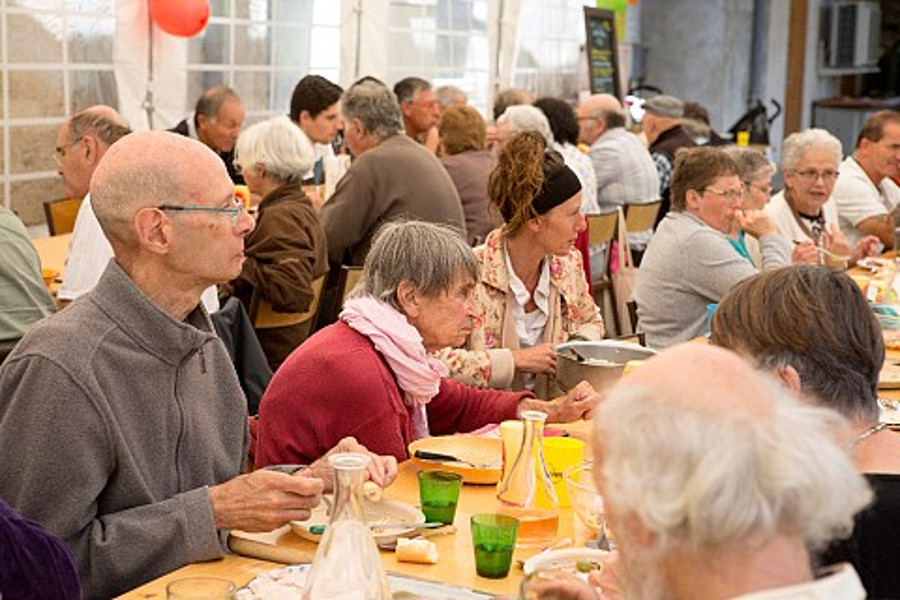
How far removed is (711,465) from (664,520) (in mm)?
72

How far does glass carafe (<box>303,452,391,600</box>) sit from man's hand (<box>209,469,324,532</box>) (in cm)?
53

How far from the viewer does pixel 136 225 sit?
9.16 feet

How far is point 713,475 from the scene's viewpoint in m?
1.44

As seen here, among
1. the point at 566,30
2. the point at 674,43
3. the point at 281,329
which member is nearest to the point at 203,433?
the point at 281,329

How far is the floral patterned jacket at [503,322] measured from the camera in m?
4.22

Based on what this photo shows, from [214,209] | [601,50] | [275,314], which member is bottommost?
[275,314]

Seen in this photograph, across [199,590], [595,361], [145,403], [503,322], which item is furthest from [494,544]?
[503,322]

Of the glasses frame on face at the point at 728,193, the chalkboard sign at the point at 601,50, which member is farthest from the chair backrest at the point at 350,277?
the chalkboard sign at the point at 601,50

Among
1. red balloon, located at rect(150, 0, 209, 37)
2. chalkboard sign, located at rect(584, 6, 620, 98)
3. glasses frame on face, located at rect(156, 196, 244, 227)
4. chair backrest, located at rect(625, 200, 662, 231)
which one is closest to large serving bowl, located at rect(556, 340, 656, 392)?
glasses frame on face, located at rect(156, 196, 244, 227)

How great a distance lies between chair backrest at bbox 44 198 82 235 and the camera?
652 cm

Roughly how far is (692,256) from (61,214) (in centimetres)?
293

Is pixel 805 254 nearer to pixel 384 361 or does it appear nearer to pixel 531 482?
pixel 384 361

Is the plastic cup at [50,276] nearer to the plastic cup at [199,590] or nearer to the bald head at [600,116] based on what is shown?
the plastic cup at [199,590]

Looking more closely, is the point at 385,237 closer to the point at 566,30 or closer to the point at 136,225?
the point at 136,225
